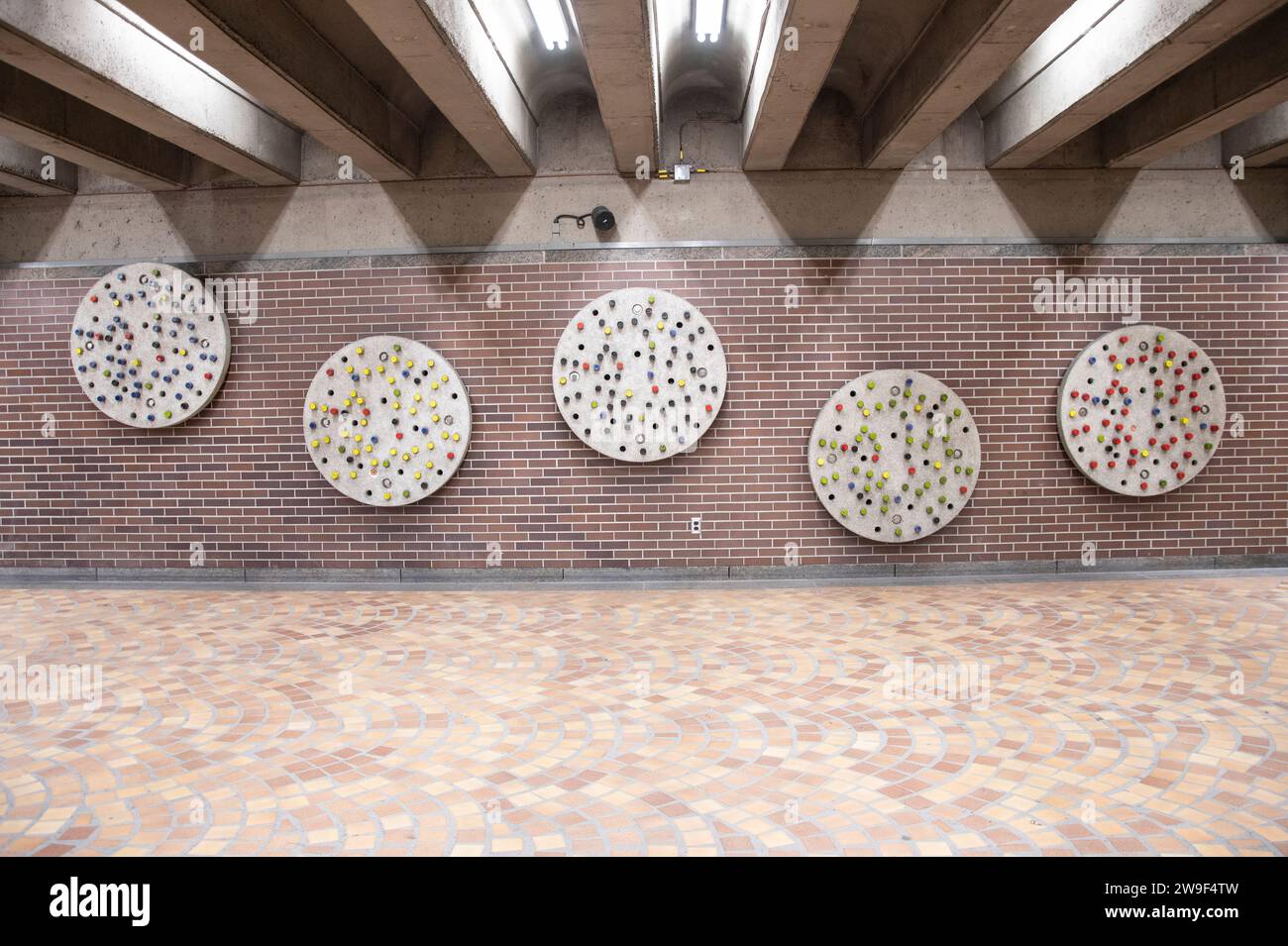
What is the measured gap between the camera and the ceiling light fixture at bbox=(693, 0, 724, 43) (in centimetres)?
615

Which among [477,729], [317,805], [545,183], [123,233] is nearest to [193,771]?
[317,805]

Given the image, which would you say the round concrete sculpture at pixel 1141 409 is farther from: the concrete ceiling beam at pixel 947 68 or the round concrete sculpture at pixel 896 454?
the concrete ceiling beam at pixel 947 68

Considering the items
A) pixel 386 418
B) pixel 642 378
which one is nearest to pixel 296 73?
pixel 386 418

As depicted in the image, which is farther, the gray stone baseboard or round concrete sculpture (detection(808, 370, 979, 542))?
the gray stone baseboard

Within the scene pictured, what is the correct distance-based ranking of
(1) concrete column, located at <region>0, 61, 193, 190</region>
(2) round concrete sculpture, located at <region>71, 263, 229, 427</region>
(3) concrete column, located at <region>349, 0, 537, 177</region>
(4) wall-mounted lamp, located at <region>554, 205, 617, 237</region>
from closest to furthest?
(3) concrete column, located at <region>349, 0, 537, 177</region> → (1) concrete column, located at <region>0, 61, 193, 190</region> → (4) wall-mounted lamp, located at <region>554, 205, 617, 237</region> → (2) round concrete sculpture, located at <region>71, 263, 229, 427</region>

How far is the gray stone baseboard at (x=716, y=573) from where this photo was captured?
767 cm

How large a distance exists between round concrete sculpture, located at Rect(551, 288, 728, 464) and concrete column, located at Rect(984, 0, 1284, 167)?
3.22m

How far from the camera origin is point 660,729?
13.1 ft

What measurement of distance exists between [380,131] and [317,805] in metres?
5.66

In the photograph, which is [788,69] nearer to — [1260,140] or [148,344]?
[1260,140]

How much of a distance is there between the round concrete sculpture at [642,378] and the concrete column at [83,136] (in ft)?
13.6

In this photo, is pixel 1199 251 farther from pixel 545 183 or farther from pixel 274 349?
pixel 274 349

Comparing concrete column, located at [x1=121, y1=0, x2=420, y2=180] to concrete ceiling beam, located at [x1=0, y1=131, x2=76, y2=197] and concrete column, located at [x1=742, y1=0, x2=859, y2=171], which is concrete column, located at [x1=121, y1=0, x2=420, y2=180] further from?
concrete column, located at [x1=742, y1=0, x2=859, y2=171]

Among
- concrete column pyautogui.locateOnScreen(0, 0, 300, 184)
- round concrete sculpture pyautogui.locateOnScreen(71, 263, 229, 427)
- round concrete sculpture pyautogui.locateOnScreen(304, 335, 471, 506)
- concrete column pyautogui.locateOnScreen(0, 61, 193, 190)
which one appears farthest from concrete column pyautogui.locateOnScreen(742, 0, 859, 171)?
concrete column pyautogui.locateOnScreen(0, 61, 193, 190)
